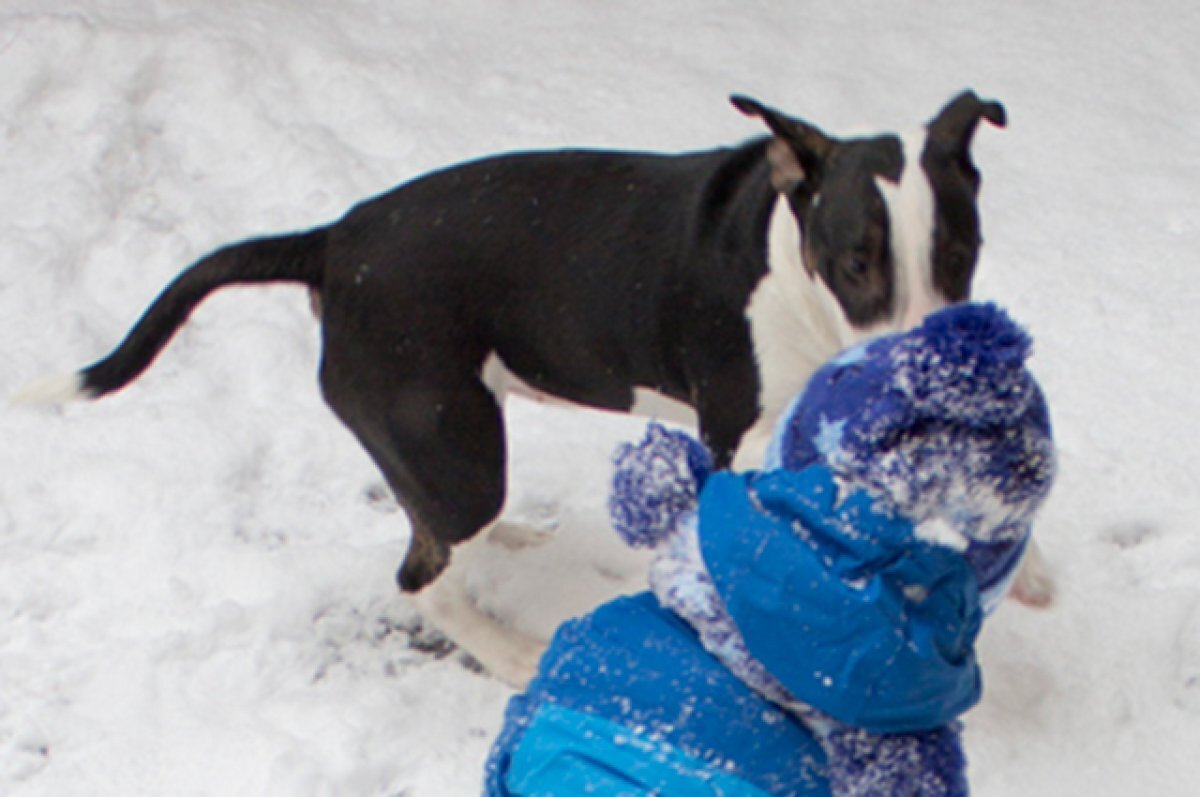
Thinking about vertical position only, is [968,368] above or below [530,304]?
above

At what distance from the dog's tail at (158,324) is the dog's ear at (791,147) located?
1042mm

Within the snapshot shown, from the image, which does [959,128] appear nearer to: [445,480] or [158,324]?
[445,480]

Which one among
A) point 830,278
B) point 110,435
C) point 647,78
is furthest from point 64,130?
point 830,278

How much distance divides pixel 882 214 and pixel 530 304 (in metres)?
0.81

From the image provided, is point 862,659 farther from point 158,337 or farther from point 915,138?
point 158,337

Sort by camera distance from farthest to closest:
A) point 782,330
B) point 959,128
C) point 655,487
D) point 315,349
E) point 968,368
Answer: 1. point 315,349
2. point 782,330
3. point 959,128
4. point 655,487
5. point 968,368

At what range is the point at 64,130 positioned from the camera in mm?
5145

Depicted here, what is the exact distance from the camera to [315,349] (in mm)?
4473

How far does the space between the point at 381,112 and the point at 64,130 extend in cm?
101

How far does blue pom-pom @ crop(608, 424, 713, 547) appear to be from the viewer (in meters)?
2.16

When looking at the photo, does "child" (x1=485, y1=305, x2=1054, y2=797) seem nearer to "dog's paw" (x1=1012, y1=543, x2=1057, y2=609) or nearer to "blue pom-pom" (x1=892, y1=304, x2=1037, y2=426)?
"blue pom-pom" (x1=892, y1=304, x2=1037, y2=426)

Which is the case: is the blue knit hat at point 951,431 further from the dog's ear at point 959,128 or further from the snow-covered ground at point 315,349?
the snow-covered ground at point 315,349

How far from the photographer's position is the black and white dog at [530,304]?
323 centimetres

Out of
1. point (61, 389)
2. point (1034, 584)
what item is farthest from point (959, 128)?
point (61, 389)
